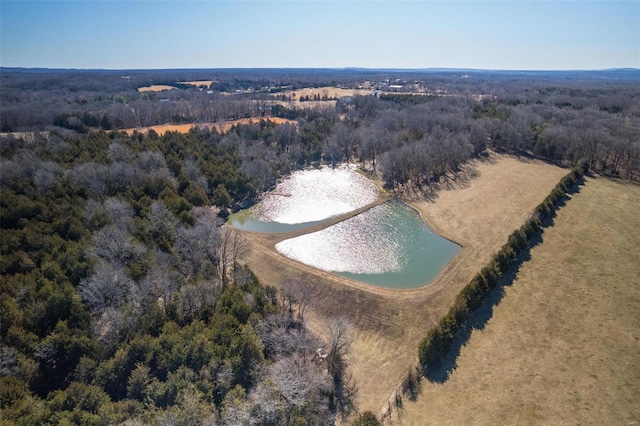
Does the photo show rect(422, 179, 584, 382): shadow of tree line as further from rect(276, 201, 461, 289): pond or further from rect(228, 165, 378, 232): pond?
rect(228, 165, 378, 232): pond

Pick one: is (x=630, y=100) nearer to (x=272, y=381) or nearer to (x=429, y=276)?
(x=429, y=276)

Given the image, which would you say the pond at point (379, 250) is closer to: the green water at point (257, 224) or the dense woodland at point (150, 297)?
the green water at point (257, 224)

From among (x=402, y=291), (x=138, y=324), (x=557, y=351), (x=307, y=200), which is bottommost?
(x=557, y=351)

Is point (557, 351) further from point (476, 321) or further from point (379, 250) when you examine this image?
point (379, 250)

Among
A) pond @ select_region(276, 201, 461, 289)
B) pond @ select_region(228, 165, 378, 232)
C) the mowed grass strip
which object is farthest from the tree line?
pond @ select_region(228, 165, 378, 232)

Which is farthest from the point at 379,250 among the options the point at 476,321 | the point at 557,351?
the point at 557,351

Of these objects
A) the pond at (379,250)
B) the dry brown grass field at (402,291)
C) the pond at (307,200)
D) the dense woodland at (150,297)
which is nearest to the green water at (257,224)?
the pond at (307,200)
